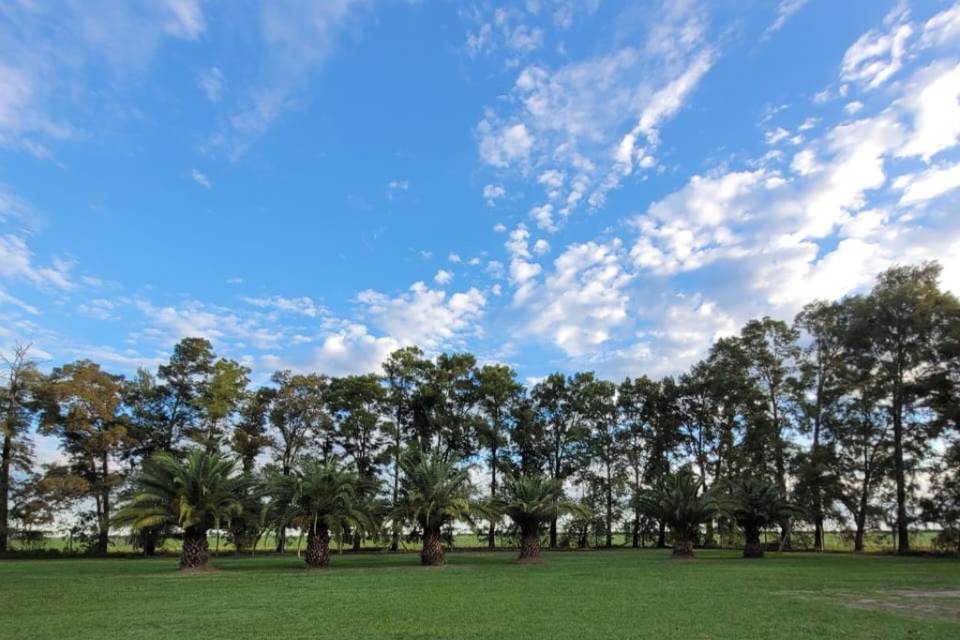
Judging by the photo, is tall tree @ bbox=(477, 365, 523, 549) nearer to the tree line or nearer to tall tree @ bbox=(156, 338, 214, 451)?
the tree line

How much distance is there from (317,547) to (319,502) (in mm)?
1909

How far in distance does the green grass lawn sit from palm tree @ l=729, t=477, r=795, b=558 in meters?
10.2

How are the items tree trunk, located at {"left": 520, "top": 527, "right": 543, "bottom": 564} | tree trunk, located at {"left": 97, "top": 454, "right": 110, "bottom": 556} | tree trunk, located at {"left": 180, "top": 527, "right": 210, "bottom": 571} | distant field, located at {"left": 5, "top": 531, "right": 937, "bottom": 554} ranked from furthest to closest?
1. tree trunk, located at {"left": 97, "top": 454, "right": 110, "bottom": 556}
2. distant field, located at {"left": 5, "top": 531, "right": 937, "bottom": 554}
3. tree trunk, located at {"left": 520, "top": 527, "right": 543, "bottom": 564}
4. tree trunk, located at {"left": 180, "top": 527, "right": 210, "bottom": 571}

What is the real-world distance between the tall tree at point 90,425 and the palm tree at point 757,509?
3443 cm

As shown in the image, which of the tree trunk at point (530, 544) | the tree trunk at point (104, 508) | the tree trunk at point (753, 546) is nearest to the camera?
the tree trunk at point (530, 544)

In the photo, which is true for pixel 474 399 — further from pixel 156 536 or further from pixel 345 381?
pixel 156 536

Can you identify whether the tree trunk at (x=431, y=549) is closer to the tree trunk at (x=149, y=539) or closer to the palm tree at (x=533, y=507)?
the palm tree at (x=533, y=507)

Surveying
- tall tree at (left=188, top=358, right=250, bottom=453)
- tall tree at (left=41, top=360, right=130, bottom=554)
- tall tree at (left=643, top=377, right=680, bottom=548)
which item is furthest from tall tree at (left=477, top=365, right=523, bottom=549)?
tall tree at (left=41, top=360, right=130, bottom=554)

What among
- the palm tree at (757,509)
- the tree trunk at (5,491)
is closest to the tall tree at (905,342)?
the palm tree at (757,509)

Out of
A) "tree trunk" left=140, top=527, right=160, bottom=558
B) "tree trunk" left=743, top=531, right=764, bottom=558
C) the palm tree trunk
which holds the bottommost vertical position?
the palm tree trunk

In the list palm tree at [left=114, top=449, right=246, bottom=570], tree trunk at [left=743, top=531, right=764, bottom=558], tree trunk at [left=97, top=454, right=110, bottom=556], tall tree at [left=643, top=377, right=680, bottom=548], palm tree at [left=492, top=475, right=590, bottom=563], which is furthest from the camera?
tall tree at [left=643, top=377, right=680, bottom=548]

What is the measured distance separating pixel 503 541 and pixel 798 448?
22.5 meters

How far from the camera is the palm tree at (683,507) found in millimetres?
24984

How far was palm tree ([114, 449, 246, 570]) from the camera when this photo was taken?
750 inches
